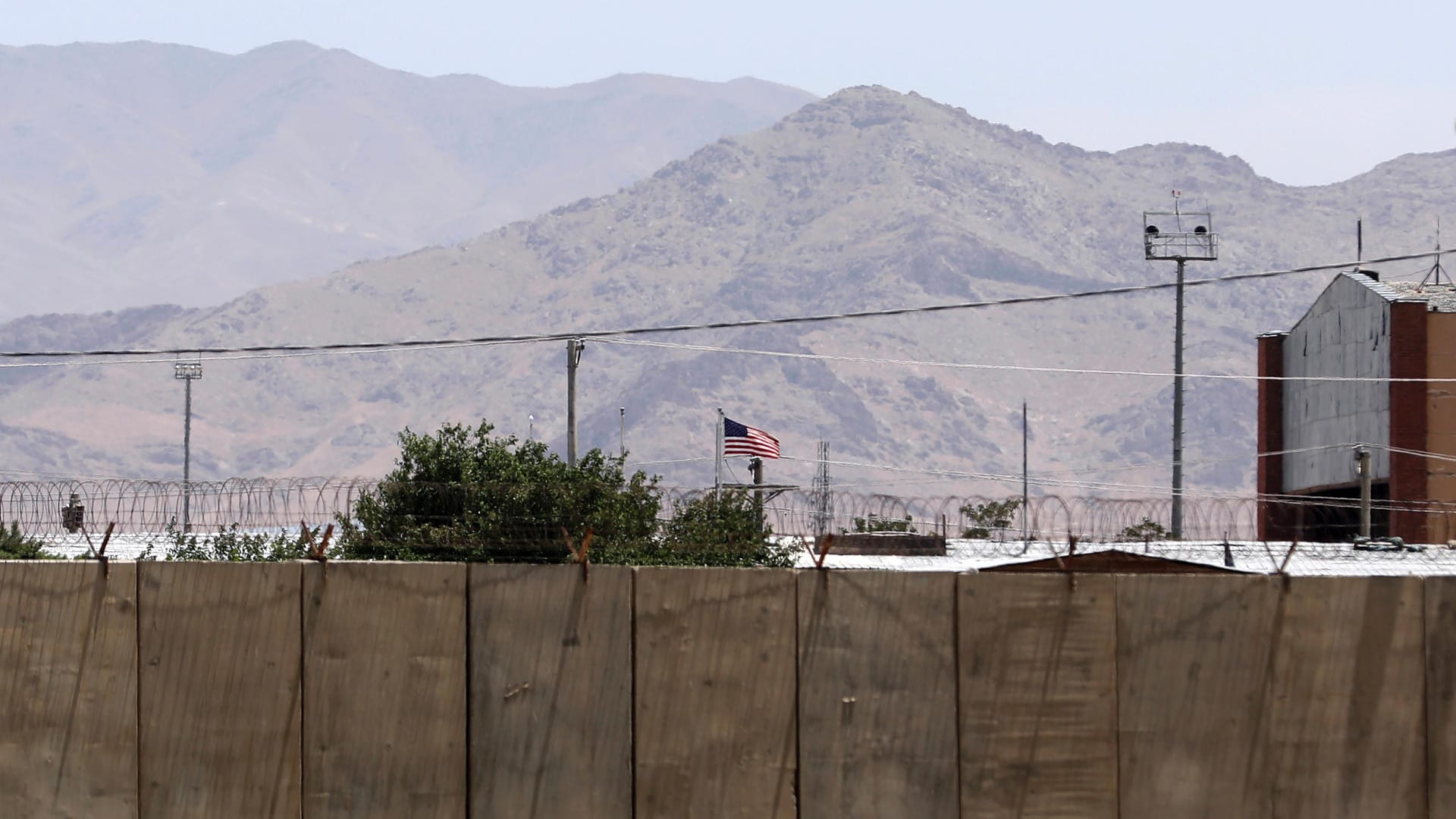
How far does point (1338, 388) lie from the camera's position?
59.8m

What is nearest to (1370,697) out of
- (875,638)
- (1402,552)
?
(875,638)

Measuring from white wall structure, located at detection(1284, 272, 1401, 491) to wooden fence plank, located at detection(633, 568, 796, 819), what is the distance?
154 feet

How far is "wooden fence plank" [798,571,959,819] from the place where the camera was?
11.6 meters

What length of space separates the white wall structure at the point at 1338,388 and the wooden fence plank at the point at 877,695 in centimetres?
4677

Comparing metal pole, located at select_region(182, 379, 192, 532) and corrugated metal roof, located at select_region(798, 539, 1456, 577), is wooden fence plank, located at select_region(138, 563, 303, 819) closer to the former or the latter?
metal pole, located at select_region(182, 379, 192, 532)

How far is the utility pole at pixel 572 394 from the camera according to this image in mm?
40469

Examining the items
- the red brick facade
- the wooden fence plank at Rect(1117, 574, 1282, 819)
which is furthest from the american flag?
the wooden fence plank at Rect(1117, 574, 1282, 819)

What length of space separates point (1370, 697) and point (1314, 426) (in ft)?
175

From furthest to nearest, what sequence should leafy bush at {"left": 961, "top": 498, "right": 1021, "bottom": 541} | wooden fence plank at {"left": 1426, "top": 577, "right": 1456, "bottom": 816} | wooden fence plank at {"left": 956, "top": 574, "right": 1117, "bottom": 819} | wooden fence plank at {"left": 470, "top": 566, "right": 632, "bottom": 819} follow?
leafy bush at {"left": 961, "top": 498, "right": 1021, "bottom": 541}
wooden fence plank at {"left": 470, "top": 566, "right": 632, "bottom": 819}
wooden fence plank at {"left": 956, "top": 574, "right": 1117, "bottom": 819}
wooden fence plank at {"left": 1426, "top": 577, "right": 1456, "bottom": 816}

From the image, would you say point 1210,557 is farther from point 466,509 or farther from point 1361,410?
point 1361,410

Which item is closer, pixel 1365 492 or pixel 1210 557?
pixel 1210 557

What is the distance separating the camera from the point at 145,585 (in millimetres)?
12406

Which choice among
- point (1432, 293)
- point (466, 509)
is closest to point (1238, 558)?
point (466, 509)

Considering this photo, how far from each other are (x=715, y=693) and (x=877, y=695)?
1.06 meters
